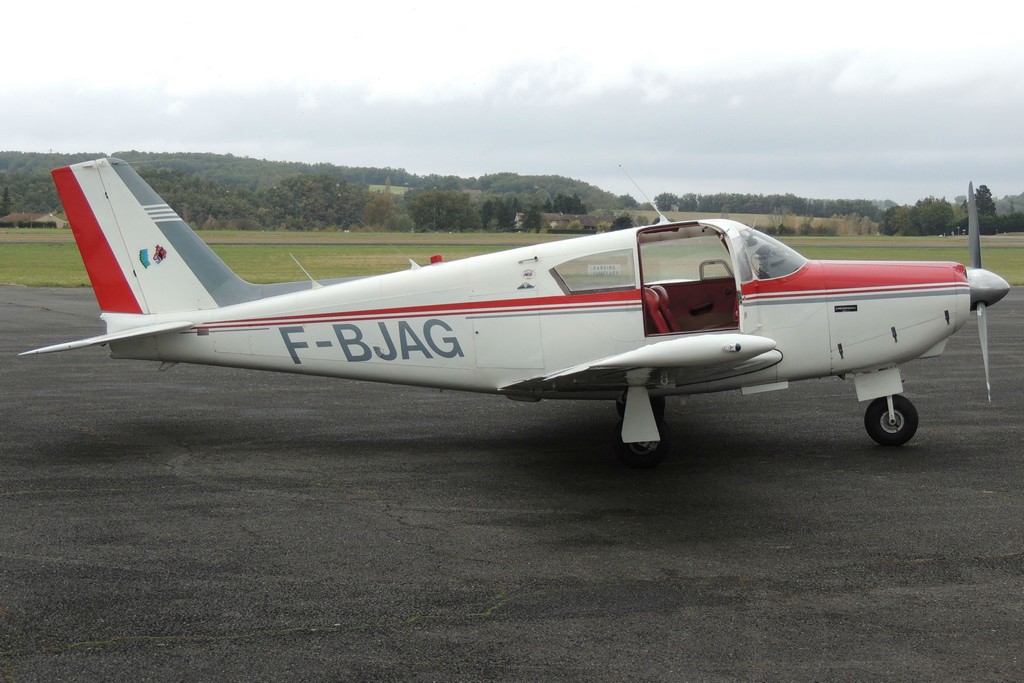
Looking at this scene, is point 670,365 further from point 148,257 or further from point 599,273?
point 148,257

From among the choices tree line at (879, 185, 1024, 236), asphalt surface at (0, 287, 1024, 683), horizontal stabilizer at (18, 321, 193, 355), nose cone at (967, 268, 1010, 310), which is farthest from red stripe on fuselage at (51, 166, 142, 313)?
tree line at (879, 185, 1024, 236)

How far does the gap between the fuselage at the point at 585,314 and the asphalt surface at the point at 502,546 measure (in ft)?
2.91

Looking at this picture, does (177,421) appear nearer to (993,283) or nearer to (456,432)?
(456,432)

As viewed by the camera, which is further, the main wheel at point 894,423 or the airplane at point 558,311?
the main wheel at point 894,423

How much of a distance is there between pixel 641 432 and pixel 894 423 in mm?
2598

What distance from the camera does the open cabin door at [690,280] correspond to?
9.04 metres

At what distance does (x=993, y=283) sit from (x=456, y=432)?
539 centimetres

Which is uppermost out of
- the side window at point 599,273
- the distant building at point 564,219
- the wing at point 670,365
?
the distant building at point 564,219

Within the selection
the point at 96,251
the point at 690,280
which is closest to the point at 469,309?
the point at 690,280

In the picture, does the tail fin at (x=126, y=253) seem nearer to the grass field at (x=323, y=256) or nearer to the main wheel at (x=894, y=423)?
the main wheel at (x=894, y=423)

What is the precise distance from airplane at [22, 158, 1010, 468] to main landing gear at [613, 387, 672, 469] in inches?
0.7

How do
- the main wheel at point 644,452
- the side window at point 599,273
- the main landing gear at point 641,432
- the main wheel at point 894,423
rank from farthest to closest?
1. the main wheel at point 894,423
2. the side window at point 599,273
3. the main wheel at point 644,452
4. the main landing gear at point 641,432

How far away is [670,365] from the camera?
733 centimetres

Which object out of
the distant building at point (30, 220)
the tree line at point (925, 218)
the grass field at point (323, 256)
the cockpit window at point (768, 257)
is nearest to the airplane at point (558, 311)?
the cockpit window at point (768, 257)
